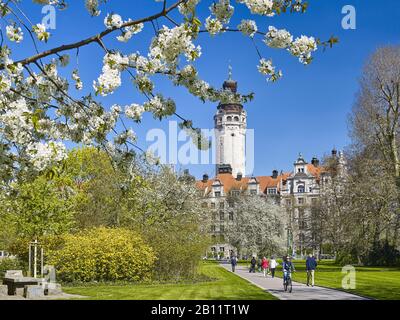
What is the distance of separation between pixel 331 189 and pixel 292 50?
4252 centimetres

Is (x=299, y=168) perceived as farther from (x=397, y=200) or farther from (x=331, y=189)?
(x=397, y=200)

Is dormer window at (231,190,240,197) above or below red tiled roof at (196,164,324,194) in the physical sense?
below

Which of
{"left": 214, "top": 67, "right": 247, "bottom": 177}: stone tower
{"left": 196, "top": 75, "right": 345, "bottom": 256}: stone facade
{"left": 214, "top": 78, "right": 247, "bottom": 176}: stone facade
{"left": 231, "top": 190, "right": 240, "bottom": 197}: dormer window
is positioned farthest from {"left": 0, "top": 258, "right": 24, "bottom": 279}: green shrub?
{"left": 214, "top": 78, "right": 247, "bottom": 176}: stone facade

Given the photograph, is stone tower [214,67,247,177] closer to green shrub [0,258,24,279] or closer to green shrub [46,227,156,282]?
green shrub [0,258,24,279]

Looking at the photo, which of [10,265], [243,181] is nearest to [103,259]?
[10,265]

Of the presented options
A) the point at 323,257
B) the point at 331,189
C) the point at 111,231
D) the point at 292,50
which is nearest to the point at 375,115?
the point at 331,189

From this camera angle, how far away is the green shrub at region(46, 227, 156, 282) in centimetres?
2442

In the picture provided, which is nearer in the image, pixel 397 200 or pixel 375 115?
pixel 397 200

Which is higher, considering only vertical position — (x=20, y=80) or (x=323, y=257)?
(x=20, y=80)

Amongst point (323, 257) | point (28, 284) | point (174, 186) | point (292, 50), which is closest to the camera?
point (292, 50)

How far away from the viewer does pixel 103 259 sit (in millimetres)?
24484

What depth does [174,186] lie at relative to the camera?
3719 cm

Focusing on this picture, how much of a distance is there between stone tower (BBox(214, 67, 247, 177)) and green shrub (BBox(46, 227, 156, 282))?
277 ft

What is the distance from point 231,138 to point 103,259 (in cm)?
9608
